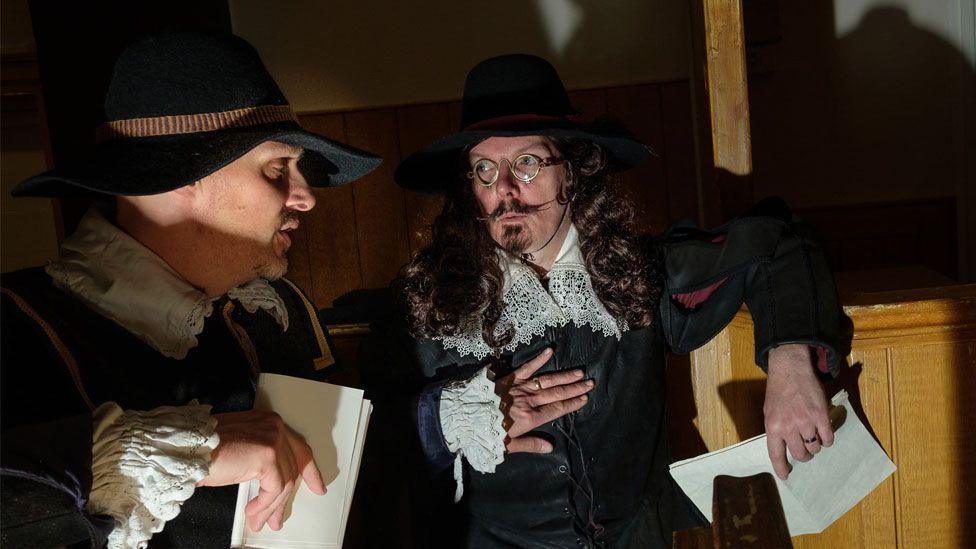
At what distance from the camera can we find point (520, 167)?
6.00 ft

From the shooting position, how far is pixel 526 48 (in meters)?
3.27

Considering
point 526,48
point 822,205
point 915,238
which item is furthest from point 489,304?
point 915,238

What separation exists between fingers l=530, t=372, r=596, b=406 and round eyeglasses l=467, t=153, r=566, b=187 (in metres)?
0.49

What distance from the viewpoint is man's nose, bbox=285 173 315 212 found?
141 cm

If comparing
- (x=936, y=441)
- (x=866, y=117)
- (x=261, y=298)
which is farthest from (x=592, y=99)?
(x=261, y=298)

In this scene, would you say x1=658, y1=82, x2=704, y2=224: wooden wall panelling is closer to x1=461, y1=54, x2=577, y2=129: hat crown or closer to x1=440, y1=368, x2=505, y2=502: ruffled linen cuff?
x1=461, y1=54, x2=577, y2=129: hat crown

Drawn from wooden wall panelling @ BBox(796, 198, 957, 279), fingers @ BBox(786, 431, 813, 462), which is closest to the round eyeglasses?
fingers @ BBox(786, 431, 813, 462)

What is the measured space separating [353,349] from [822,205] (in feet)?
7.29

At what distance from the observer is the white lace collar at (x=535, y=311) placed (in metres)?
1.81

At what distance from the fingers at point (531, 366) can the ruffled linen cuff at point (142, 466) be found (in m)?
0.79

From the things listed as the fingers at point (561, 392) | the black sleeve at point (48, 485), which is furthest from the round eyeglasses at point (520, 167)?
the black sleeve at point (48, 485)

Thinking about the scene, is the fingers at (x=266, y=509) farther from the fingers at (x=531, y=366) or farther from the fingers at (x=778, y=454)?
the fingers at (x=778, y=454)

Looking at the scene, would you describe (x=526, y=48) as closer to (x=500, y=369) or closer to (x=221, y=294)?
(x=500, y=369)

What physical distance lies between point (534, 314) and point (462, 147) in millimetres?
459
